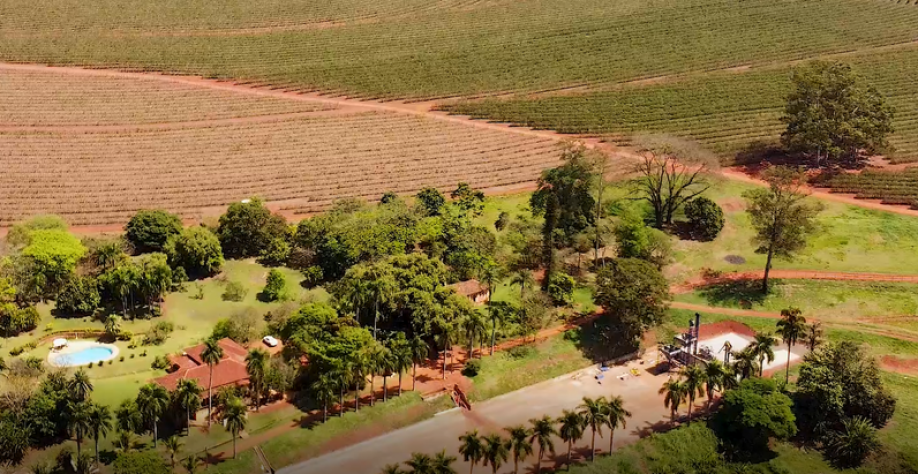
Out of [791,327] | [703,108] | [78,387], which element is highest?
[703,108]

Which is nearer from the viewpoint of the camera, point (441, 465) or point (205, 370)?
point (441, 465)

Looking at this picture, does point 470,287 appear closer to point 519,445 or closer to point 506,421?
point 506,421

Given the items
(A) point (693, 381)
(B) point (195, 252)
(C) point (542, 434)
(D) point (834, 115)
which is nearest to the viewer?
(C) point (542, 434)

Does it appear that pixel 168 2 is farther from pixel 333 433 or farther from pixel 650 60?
pixel 333 433

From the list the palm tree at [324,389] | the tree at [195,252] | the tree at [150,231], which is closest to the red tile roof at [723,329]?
the palm tree at [324,389]

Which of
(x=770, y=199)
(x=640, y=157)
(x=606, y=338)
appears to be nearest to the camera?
(x=606, y=338)

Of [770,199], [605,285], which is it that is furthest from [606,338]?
[770,199]

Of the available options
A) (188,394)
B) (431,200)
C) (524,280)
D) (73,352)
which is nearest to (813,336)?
(524,280)
